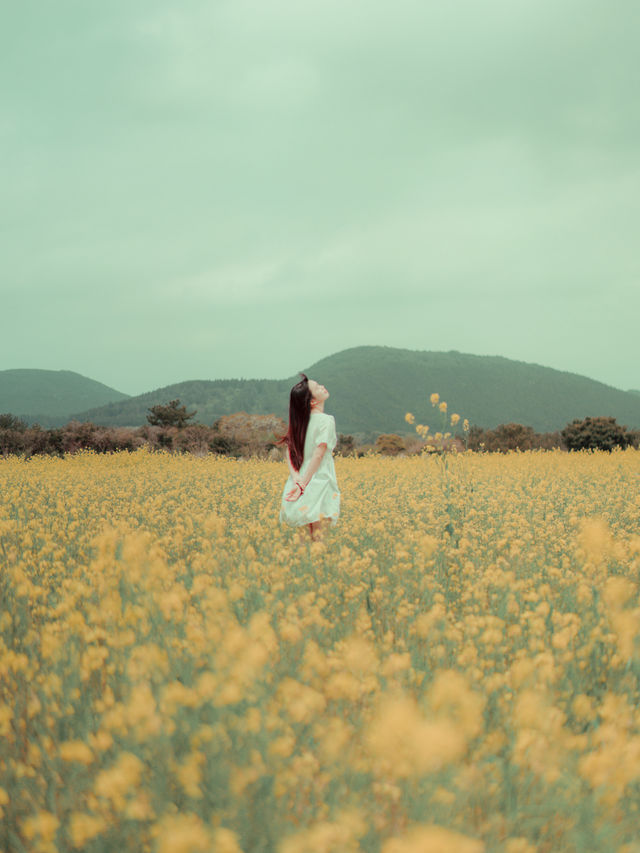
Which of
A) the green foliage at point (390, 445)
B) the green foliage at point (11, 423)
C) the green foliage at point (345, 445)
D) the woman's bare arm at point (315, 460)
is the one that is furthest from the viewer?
the green foliage at point (390, 445)

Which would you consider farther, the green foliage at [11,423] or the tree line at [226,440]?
the green foliage at [11,423]

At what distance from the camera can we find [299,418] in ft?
17.8

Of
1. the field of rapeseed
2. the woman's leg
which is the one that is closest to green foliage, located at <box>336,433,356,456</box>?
the woman's leg

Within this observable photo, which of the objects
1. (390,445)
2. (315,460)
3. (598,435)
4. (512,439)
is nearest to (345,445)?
(390,445)

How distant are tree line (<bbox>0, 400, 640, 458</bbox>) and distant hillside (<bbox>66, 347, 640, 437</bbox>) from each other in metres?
54.9

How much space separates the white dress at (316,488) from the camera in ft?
17.4

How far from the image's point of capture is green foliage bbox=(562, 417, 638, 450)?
73.9ft

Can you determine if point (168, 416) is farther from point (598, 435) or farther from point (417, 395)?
point (417, 395)

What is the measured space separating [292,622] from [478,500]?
5475mm

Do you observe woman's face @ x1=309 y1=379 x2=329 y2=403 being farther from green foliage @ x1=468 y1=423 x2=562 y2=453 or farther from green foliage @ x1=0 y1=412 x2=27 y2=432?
green foliage @ x1=0 y1=412 x2=27 y2=432

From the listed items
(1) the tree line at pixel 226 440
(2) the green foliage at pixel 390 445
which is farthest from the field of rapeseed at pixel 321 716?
(2) the green foliage at pixel 390 445

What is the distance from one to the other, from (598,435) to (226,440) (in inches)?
537

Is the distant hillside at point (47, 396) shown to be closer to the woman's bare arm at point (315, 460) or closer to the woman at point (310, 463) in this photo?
the woman at point (310, 463)

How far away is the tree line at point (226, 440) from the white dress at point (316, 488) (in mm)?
13426
